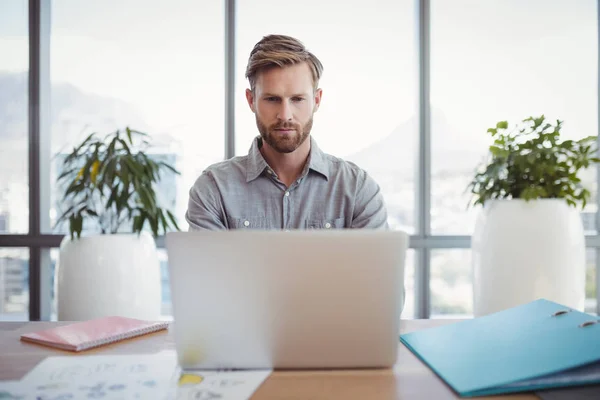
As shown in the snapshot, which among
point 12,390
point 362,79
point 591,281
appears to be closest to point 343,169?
point 12,390

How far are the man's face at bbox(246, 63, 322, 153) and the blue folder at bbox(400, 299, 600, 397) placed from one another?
3.46ft

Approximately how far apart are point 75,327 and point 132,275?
1.71 meters

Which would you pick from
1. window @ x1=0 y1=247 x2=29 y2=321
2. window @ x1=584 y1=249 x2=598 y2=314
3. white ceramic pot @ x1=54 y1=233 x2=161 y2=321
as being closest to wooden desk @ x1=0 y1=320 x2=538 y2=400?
white ceramic pot @ x1=54 y1=233 x2=161 y2=321

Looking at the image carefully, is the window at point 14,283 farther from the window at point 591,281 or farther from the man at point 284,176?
the window at point 591,281

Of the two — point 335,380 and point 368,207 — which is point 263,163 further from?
point 335,380

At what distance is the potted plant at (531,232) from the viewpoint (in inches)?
102

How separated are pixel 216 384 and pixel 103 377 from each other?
0.19m

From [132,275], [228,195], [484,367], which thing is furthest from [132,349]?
[132,275]

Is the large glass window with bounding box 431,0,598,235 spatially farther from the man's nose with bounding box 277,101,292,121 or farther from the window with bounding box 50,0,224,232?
the man's nose with bounding box 277,101,292,121

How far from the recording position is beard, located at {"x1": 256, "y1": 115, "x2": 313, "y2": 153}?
1905mm

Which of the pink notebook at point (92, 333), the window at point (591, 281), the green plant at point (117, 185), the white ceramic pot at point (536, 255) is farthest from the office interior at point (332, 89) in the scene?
the pink notebook at point (92, 333)

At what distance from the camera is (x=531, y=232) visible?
8.57ft

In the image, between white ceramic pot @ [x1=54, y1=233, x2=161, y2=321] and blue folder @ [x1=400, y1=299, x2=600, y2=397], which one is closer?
blue folder @ [x1=400, y1=299, x2=600, y2=397]

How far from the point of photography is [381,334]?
0.78 m
